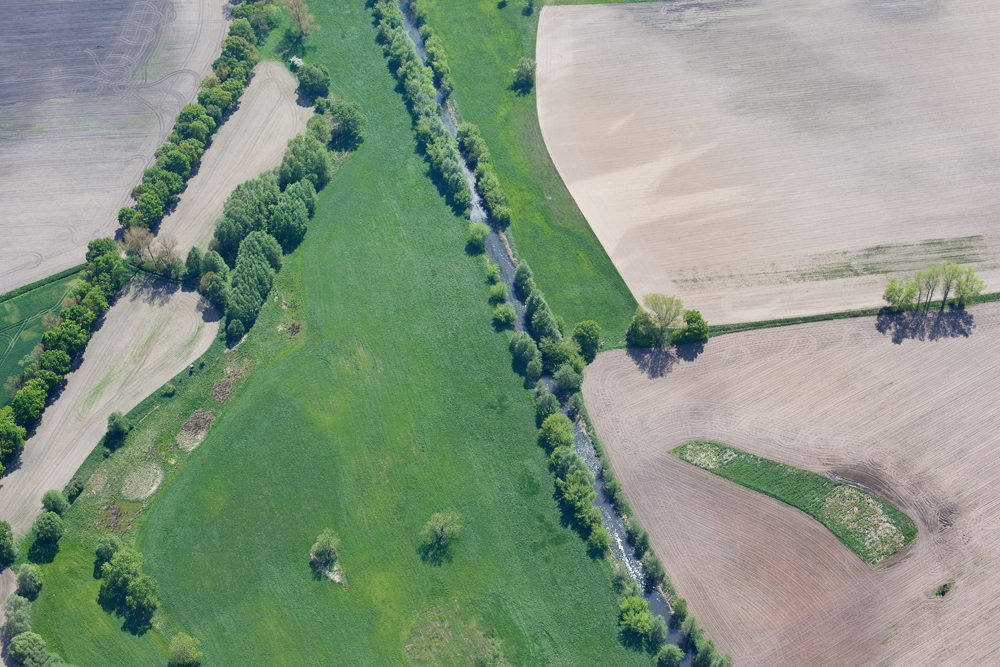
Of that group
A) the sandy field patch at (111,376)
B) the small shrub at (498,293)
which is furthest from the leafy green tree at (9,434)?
the small shrub at (498,293)

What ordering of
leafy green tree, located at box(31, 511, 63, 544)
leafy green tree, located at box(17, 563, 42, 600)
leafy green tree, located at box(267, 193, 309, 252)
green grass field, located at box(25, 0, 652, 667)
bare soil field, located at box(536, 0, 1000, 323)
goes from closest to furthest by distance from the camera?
green grass field, located at box(25, 0, 652, 667) → leafy green tree, located at box(17, 563, 42, 600) → leafy green tree, located at box(31, 511, 63, 544) → bare soil field, located at box(536, 0, 1000, 323) → leafy green tree, located at box(267, 193, 309, 252)

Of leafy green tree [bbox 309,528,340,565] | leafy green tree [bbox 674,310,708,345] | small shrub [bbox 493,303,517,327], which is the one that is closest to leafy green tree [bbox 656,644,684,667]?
leafy green tree [bbox 309,528,340,565]

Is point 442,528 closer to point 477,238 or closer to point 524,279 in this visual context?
point 524,279

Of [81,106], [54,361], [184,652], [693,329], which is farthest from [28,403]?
[693,329]

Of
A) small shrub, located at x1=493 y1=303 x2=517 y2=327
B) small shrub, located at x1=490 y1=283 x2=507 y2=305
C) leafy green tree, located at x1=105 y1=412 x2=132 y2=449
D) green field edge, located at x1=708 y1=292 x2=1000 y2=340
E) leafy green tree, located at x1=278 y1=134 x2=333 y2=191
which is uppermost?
leafy green tree, located at x1=278 y1=134 x2=333 y2=191

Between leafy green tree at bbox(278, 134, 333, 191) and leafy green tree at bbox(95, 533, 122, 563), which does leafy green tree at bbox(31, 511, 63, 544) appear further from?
leafy green tree at bbox(278, 134, 333, 191)

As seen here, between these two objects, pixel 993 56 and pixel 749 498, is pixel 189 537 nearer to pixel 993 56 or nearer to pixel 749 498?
pixel 749 498
